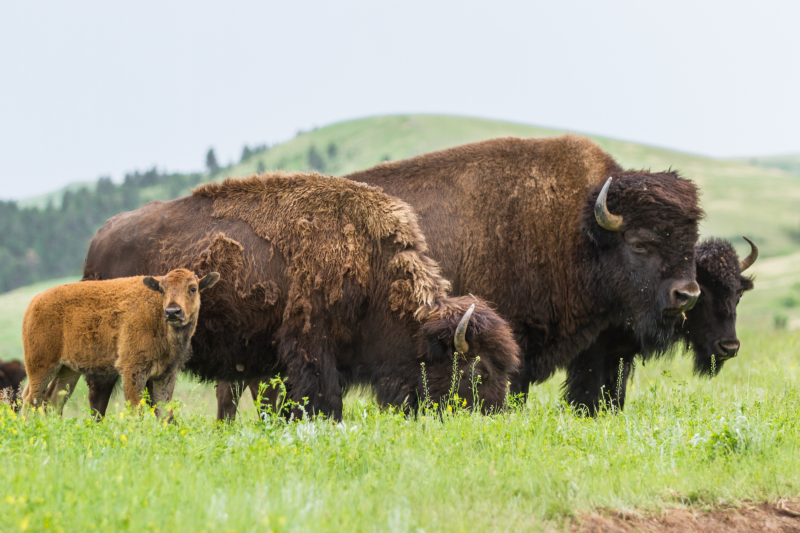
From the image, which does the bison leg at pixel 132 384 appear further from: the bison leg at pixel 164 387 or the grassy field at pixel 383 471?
the grassy field at pixel 383 471

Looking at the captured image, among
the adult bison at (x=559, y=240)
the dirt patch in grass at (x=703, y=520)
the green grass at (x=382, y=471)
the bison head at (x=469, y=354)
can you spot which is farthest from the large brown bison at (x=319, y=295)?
the dirt patch in grass at (x=703, y=520)

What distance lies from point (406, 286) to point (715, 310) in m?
3.73

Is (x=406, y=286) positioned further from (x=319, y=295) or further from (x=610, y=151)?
(x=610, y=151)

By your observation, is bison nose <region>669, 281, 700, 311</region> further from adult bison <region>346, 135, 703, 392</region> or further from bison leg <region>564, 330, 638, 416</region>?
bison leg <region>564, 330, 638, 416</region>

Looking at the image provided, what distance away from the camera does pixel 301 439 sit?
4961mm

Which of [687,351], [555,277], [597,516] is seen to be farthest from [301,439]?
[687,351]

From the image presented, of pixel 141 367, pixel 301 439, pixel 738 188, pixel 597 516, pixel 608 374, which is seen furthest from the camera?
pixel 738 188

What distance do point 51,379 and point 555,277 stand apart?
16.2 feet

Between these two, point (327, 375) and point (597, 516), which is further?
point (327, 375)

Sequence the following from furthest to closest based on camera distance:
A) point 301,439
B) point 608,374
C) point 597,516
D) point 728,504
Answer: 1. point 608,374
2. point 301,439
3. point 728,504
4. point 597,516

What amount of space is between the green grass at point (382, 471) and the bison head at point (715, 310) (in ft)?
6.63

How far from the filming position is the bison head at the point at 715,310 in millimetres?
8070

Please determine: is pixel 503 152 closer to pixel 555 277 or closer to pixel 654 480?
pixel 555 277

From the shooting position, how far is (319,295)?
6.59 meters
